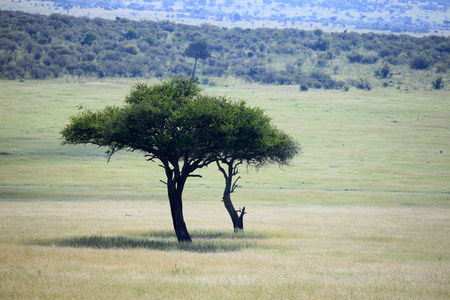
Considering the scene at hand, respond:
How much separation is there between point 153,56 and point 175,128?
149397mm

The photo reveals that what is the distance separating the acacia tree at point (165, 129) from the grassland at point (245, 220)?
362 centimetres

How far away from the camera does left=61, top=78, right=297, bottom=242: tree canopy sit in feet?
80.0

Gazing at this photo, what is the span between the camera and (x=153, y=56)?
16962cm

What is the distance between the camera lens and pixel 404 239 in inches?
1155

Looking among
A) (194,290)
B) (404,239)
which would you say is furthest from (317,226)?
(194,290)

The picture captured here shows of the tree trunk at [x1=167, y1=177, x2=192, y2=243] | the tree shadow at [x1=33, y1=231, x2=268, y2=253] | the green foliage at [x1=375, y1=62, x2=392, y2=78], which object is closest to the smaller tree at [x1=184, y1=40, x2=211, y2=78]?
the green foliage at [x1=375, y1=62, x2=392, y2=78]

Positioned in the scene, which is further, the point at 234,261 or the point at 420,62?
the point at 420,62

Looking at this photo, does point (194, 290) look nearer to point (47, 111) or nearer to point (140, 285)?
point (140, 285)

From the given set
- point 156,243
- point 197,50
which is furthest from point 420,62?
point 156,243

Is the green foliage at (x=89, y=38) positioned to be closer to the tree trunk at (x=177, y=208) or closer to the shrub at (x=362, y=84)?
the shrub at (x=362, y=84)

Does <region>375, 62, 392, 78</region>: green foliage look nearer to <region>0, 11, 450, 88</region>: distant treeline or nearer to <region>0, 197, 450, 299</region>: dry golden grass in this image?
<region>0, 11, 450, 88</region>: distant treeline

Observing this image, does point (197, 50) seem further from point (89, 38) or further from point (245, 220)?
point (245, 220)

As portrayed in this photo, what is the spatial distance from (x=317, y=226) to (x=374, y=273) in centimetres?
1740

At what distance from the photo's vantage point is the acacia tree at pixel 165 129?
24312 mm
